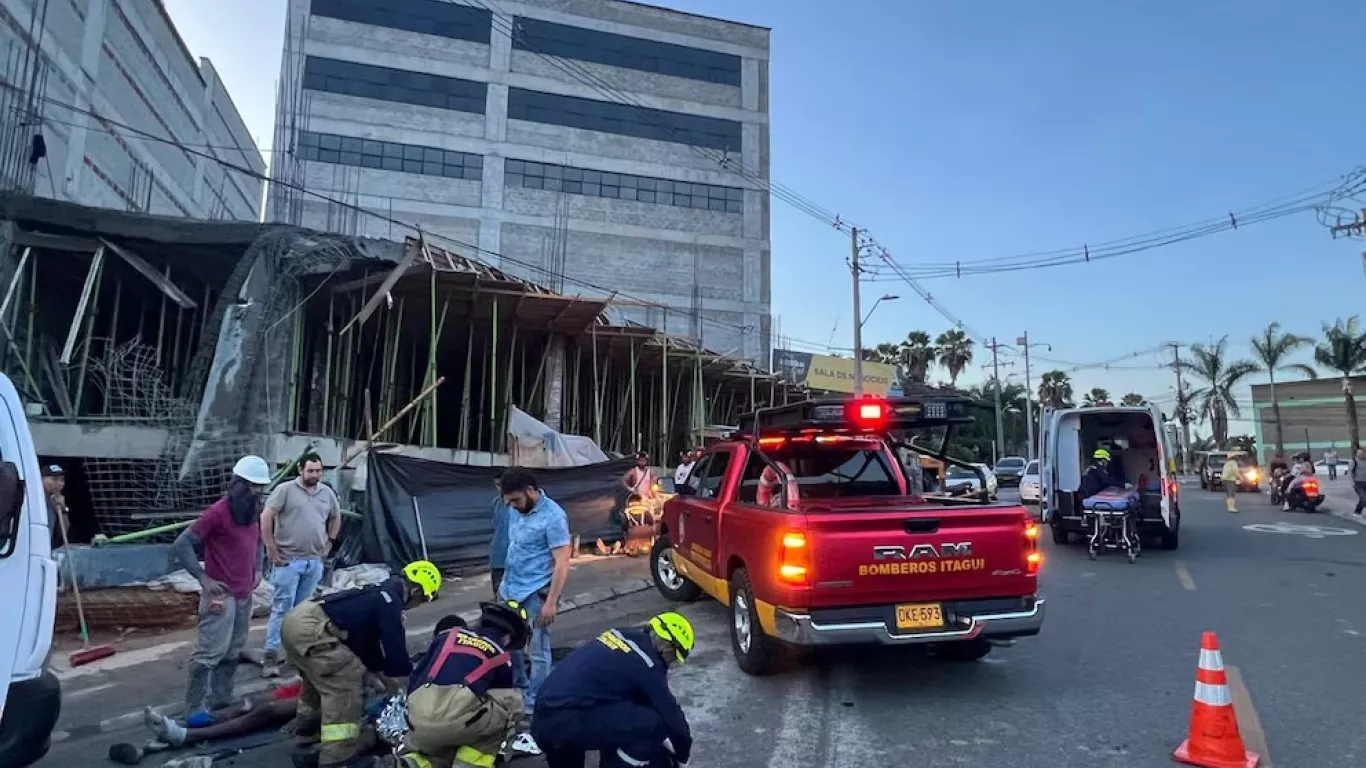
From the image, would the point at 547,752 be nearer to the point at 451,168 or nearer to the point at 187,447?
the point at 187,447

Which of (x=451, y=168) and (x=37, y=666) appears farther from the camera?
(x=451, y=168)

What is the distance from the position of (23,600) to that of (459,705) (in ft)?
6.22

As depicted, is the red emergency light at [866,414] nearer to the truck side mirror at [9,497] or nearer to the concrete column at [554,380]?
the truck side mirror at [9,497]

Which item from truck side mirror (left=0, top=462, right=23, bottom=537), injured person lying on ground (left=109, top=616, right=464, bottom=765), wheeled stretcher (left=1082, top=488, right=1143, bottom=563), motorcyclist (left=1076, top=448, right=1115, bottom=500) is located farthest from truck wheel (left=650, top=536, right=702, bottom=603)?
motorcyclist (left=1076, top=448, right=1115, bottom=500)

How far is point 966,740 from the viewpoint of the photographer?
4566 millimetres

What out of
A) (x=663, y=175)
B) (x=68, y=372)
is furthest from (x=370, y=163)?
(x=68, y=372)

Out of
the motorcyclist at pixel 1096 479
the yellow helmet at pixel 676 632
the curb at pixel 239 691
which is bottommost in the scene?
the curb at pixel 239 691

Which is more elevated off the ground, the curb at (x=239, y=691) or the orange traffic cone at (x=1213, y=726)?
the orange traffic cone at (x=1213, y=726)

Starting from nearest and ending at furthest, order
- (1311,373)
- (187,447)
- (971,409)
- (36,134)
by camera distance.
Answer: (971,409) < (187,447) < (36,134) < (1311,373)

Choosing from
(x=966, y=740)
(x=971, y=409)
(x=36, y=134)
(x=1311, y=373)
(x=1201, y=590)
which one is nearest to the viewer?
(x=966, y=740)

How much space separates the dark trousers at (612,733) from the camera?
3297 mm

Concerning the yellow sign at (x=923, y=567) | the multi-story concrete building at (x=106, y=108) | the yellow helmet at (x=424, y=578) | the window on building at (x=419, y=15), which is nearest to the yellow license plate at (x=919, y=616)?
the yellow sign at (x=923, y=567)

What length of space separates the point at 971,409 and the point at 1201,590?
4875mm

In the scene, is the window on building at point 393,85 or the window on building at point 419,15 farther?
the window on building at point 419,15
